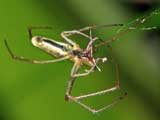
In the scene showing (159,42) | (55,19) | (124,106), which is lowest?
(124,106)

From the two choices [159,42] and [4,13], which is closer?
[4,13]

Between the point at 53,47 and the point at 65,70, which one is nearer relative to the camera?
the point at 53,47

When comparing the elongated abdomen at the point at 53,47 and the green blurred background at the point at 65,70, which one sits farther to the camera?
the green blurred background at the point at 65,70

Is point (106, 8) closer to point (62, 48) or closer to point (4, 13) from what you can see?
point (4, 13)

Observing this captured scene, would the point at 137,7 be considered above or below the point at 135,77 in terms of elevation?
above

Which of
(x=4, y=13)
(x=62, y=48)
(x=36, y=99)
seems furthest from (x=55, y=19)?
(x=62, y=48)

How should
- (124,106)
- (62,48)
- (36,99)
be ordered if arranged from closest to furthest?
1. (62,48)
2. (36,99)
3. (124,106)

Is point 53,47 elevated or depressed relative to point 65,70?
elevated

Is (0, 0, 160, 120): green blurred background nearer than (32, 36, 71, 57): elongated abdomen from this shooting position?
No
